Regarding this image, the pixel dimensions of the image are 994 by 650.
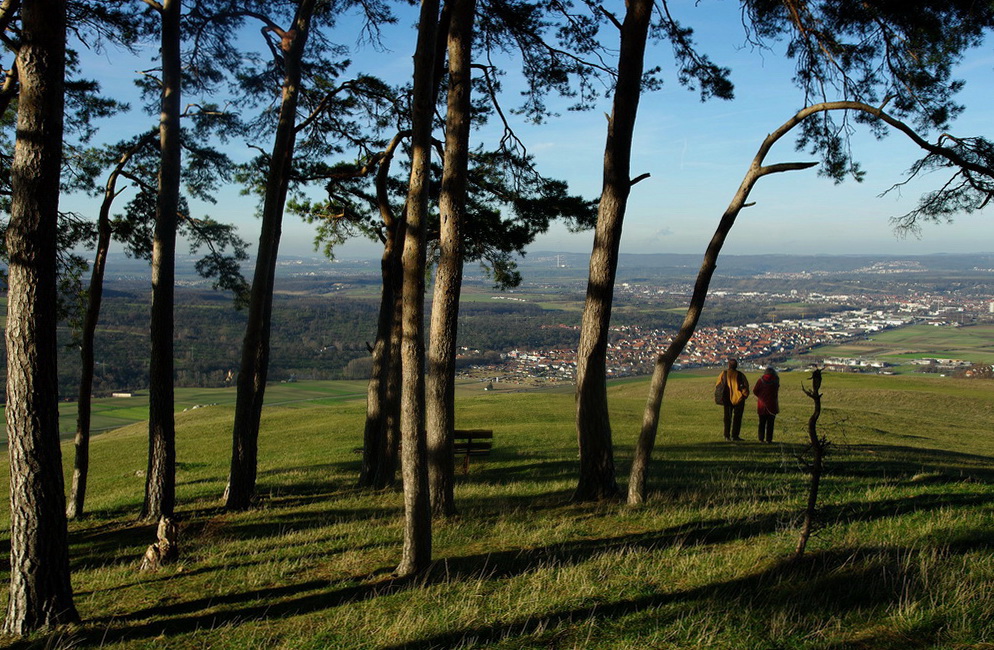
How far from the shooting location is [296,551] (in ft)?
23.0

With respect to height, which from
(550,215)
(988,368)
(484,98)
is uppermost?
(484,98)

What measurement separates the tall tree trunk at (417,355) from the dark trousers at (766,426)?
416 inches

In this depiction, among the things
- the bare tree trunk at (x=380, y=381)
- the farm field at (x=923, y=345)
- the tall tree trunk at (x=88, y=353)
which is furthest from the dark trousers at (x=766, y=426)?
the farm field at (x=923, y=345)

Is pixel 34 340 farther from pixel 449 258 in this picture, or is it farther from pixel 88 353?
pixel 88 353

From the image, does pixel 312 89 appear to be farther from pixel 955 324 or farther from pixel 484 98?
pixel 955 324

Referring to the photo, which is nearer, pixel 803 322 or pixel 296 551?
pixel 296 551

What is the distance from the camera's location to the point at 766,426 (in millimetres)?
14938

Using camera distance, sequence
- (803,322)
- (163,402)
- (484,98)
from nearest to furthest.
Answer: (163,402) < (484,98) < (803,322)

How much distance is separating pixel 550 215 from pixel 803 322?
8135cm

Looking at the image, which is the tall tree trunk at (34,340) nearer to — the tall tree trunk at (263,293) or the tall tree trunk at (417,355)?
the tall tree trunk at (417,355)

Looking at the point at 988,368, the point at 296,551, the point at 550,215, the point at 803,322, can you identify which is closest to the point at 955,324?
the point at 803,322

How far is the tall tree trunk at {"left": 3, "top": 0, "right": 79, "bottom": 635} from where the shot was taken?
4.98 meters

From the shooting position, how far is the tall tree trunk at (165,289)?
9227 mm

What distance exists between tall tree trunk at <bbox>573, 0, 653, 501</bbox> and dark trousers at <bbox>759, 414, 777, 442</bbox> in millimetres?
7403
